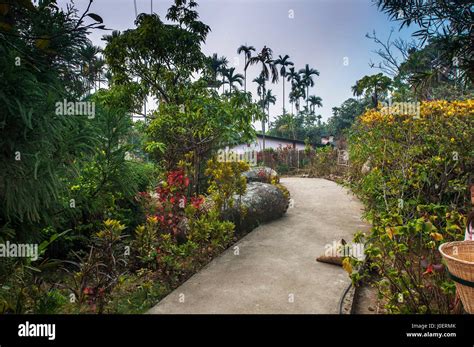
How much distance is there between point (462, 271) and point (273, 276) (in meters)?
2.08

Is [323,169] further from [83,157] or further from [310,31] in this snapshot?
[83,157]

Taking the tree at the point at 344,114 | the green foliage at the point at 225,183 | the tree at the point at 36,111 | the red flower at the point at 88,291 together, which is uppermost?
the tree at the point at 344,114

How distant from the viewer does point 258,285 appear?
10.9 ft

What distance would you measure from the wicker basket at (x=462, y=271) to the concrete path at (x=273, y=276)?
1242mm

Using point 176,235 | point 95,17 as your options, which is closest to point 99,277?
point 176,235

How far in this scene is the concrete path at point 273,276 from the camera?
2.93 m

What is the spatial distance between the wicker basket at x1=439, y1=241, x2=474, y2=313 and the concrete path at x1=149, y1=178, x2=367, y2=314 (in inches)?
48.9

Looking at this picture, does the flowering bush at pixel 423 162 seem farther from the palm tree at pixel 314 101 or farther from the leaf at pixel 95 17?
the palm tree at pixel 314 101

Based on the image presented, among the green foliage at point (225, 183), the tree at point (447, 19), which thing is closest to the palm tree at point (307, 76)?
the green foliage at point (225, 183)

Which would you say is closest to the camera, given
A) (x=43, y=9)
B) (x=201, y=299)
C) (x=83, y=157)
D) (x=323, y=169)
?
(x=43, y=9)

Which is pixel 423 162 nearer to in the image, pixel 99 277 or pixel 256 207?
pixel 256 207

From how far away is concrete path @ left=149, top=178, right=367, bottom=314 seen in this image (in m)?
2.93
